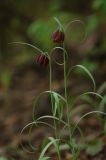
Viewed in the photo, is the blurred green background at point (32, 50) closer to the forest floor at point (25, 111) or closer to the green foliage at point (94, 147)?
the forest floor at point (25, 111)

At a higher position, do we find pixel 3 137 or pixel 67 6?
pixel 67 6

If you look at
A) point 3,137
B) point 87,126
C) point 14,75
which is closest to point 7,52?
point 14,75

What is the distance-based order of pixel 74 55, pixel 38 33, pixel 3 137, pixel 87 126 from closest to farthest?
pixel 87 126 < pixel 3 137 < pixel 38 33 < pixel 74 55

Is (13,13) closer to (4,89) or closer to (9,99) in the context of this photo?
(4,89)

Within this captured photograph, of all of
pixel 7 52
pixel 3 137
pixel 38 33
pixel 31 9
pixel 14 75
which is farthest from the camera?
pixel 7 52

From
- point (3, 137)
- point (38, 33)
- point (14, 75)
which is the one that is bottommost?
point (3, 137)

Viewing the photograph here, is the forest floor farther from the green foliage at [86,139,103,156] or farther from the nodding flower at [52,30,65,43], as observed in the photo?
the nodding flower at [52,30,65,43]

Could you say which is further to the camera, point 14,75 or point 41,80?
point 14,75

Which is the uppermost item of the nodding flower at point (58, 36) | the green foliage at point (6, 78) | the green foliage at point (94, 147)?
the nodding flower at point (58, 36)

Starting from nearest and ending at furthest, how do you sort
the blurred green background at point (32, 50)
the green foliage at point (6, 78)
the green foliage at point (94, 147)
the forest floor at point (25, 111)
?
the green foliage at point (94, 147), the forest floor at point (25, 111), the blurred green background at point (32, 50), the green foliage at point (6, 78)

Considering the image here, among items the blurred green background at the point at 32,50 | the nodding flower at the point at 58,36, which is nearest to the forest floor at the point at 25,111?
the blurred green background at the point at 32,50
